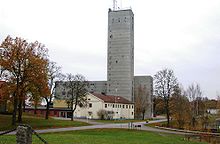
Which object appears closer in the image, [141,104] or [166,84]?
[166,84]

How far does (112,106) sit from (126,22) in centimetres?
4135

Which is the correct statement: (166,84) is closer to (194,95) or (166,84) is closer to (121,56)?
(194,95)

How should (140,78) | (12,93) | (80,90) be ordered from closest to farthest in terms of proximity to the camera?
(12,93) < (80,90) < (140,78)

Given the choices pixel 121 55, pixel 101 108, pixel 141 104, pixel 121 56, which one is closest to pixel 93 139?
pixel 101 108

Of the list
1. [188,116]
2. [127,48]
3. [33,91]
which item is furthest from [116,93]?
[33,91]

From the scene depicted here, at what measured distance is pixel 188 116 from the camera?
54.4 metres

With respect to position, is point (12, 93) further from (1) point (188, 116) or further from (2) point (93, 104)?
(2) point (93, 104)

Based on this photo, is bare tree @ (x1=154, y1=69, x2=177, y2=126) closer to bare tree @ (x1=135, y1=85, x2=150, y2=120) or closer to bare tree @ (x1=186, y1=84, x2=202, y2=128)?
bare tree @ (x1=186, y1=84, x2=202, y2=128)

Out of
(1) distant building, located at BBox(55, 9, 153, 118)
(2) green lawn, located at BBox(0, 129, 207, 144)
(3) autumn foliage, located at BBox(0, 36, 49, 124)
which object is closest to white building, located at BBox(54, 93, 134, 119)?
(1) distant building, located at BBox(55, 9, 153, 118)

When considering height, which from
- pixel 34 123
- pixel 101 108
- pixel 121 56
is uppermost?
pixel 121 56

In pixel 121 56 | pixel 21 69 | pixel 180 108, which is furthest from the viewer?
pixel 121 56

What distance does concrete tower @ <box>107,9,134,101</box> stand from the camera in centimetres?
11600

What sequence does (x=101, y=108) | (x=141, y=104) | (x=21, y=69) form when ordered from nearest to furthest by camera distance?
(x=21, y=69)
(x=101, y=108)
(x=141, y=104)

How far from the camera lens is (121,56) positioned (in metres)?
116
